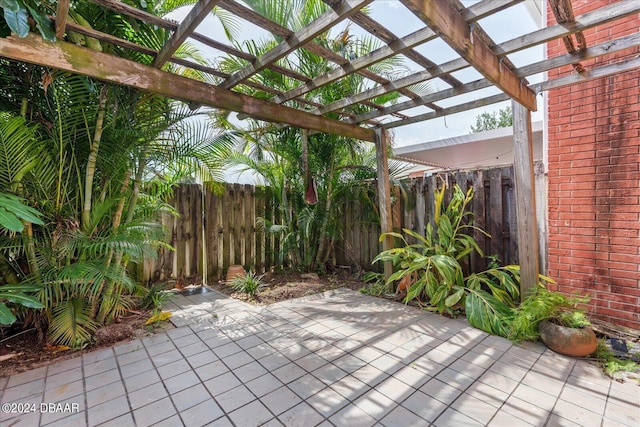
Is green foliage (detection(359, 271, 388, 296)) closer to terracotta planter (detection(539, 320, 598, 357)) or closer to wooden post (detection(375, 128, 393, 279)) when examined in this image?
wooden post (detection(375, 128, 393, 279))

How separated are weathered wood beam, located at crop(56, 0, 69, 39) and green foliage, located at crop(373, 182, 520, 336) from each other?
3598 mm

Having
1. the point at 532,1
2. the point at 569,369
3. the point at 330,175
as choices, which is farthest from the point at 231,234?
the point at 532,1

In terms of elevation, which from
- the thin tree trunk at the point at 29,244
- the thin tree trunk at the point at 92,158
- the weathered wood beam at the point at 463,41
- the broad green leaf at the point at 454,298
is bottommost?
the broad green leaf at the point at 454,298

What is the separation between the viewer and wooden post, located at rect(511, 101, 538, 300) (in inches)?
112

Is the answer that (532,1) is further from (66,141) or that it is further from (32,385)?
(32,385)

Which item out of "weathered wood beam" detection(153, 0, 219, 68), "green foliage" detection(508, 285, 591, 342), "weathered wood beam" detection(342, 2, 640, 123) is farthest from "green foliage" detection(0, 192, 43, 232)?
"green foliage" detection(508, 285, 591, 342)

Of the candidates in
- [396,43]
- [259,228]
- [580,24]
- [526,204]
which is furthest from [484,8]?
[259,228]

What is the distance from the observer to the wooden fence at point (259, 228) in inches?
135

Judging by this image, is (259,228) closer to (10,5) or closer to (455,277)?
(455,277)

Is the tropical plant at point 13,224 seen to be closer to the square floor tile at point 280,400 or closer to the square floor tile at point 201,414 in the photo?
the square floor tile at point 201,414

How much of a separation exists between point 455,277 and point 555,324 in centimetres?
95

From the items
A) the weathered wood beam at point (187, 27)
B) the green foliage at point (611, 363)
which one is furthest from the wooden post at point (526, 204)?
the weathered wood beam at point (187, 27)

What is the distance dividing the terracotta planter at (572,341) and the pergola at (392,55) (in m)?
0.55

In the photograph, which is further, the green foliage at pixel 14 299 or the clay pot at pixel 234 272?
the clay pot at pixel 234 272
